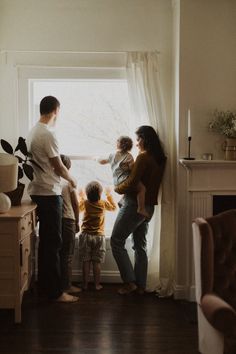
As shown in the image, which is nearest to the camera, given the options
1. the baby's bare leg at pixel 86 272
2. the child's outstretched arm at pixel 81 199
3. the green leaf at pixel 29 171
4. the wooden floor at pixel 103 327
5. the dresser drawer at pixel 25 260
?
the wooden floor at pixel 103 327

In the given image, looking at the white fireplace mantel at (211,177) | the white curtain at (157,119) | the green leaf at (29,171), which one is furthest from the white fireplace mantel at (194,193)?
the green leaf at (29,171)

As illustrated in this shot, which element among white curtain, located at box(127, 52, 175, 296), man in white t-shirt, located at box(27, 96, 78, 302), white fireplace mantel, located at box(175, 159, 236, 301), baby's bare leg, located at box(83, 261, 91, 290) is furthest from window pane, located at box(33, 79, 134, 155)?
baby's bare leg, located at box(83, 261, 91, 290)

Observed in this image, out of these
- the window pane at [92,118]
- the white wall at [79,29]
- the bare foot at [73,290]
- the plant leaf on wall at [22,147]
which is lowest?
the bare foot at [73,290]

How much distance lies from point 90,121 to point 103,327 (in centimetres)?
202

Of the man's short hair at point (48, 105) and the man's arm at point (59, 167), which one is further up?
the man's short hair at point (48, 105)

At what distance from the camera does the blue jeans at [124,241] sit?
4109mm

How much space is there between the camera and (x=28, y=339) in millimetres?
3154

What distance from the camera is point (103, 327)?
11.1ft

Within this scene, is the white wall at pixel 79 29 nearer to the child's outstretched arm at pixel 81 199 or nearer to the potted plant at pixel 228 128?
the potted plant at pixel 228 128

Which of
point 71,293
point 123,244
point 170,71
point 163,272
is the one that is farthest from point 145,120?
point 71,293

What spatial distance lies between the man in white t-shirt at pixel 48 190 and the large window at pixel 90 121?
602 mm

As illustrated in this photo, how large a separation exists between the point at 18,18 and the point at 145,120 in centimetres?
155

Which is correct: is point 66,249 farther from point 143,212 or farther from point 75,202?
point 143,212

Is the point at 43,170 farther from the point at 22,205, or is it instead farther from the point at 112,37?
the point at 112,37
